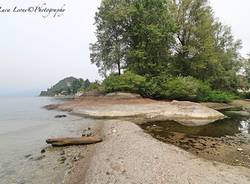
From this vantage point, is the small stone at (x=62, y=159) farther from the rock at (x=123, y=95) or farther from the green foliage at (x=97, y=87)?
the green foliage at (x=97, y=87)

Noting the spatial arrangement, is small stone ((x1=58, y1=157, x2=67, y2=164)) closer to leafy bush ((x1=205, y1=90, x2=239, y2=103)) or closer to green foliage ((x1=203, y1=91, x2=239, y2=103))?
green foliage ((x1=203, y1=91, x2=239, y2=103))

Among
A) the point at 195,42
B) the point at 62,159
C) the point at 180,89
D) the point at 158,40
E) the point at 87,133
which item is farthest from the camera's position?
the point at 195,42

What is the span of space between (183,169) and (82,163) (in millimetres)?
4357

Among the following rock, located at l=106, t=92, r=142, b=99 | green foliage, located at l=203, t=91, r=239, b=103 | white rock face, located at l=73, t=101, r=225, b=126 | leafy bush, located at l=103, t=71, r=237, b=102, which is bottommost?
white rock face, located at l=73, t=101, r=225, b=126

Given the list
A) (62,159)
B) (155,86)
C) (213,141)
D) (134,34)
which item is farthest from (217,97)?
(62,159)

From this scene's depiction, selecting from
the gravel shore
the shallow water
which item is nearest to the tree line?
the shallow water

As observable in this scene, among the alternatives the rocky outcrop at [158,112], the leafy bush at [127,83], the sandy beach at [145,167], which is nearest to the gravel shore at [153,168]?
the sandy beach at [145,167]

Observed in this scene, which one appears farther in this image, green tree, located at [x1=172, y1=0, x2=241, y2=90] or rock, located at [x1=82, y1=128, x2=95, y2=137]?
green tree, located at [x1=172, y1=0, x2=241, y2=90]

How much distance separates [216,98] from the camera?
4081cm

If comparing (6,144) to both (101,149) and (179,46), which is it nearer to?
(101,149)

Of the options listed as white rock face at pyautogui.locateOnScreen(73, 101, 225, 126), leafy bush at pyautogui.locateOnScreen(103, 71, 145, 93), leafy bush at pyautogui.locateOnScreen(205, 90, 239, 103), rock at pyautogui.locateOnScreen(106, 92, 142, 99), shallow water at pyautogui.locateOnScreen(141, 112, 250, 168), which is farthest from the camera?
leafy bush at pyautogui.locateOnScreen(205, 90, 239, 103)

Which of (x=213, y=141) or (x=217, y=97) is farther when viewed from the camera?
(x=217, y=97)

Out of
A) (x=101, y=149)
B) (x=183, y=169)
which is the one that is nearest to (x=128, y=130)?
(x=101, y=149)

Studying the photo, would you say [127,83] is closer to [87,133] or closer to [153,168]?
[87,133]
